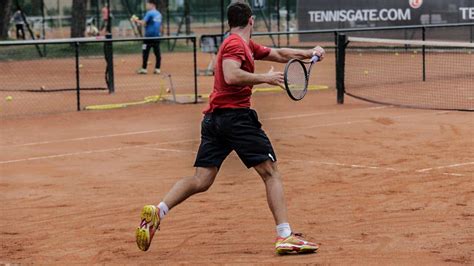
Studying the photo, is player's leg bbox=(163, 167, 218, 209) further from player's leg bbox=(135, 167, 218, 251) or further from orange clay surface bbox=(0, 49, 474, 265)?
orange clay surface bbox=(0, 49, 474, 265)

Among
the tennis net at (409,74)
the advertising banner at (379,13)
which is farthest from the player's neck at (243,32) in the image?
the advertising banner at (379,13)

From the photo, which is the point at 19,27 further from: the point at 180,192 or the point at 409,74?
the point at 180,192

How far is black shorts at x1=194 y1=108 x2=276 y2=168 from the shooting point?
25.8ft

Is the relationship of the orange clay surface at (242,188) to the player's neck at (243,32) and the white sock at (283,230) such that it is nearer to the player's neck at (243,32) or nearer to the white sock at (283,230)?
the white sock at (283,230)

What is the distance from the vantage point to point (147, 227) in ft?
25.4

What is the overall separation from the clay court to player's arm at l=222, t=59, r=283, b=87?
124 cm

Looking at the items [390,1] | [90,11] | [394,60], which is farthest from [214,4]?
[394,60]

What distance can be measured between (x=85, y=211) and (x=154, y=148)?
14.1ft

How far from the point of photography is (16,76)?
2622 centimetres

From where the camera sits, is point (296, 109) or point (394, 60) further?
point (394, 60)

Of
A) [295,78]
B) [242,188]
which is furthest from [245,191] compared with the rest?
[295,78]

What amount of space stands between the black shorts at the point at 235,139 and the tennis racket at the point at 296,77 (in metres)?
0.37

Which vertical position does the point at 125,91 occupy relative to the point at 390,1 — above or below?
below

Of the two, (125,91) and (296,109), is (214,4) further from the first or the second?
(296,109)
